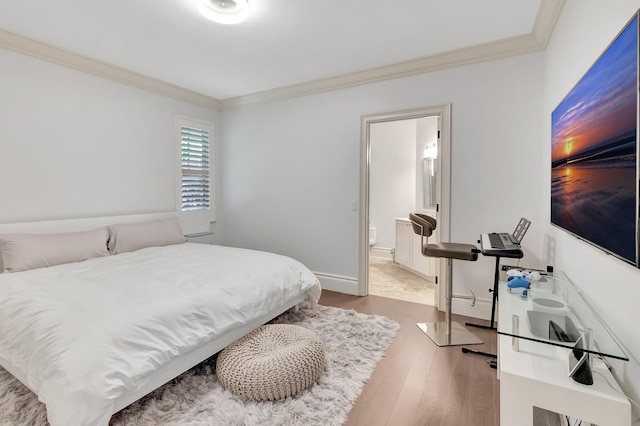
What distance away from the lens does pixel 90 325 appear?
162 cm

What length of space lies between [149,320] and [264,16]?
2324 millimetres

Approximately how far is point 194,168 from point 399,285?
3341mm

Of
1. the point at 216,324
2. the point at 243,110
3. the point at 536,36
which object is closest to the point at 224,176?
the point at 243,110

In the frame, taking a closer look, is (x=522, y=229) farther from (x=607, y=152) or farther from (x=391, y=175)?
(x=391, y=175)

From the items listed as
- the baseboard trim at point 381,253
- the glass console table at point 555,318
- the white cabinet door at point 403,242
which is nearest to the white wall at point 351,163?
the glass console table at point 555,318

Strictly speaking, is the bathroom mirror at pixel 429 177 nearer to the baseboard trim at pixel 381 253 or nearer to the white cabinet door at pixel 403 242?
the white cabinet door at pixel 403 242

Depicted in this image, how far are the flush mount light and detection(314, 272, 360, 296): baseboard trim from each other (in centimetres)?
290

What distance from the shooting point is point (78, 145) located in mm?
3277

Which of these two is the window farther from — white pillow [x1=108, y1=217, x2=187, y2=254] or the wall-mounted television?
the wall-mounted television

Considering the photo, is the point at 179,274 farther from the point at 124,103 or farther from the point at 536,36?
the point at 536,36

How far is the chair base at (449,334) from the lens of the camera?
2625 mm

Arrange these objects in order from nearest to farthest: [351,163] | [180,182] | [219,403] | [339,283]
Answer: [219,403]
[351,163]
[339,283]
[180,182]

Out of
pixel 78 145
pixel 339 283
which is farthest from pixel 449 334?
pixel 78 145

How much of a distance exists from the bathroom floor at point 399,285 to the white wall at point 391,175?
94 centimetres
